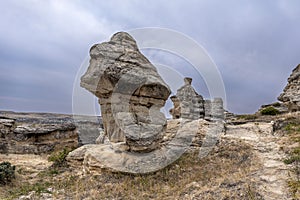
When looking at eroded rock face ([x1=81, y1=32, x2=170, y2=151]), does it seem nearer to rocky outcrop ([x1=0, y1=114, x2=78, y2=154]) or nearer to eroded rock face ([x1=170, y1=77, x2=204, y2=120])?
rocky outcrop ([x1=0, y1=114, x2=78, y2=154])

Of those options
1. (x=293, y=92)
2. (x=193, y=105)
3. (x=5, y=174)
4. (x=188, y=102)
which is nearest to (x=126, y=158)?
(x=5, y=174)

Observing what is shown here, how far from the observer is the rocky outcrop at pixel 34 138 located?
21984 millimetres

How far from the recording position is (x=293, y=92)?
25.2m

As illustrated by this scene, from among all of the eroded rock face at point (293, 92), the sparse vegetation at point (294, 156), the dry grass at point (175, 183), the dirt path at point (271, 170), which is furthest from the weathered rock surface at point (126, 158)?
the eroded rock face at point (293, 92)

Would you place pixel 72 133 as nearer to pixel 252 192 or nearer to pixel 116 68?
pixel 116 68

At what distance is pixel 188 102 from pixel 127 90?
59.5ft

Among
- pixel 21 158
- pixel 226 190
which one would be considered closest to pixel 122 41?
pixel 226 190

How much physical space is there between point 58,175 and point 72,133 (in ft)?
37.1

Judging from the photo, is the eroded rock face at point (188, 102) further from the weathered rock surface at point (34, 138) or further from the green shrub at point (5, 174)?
the green shrub at point (5, 174)

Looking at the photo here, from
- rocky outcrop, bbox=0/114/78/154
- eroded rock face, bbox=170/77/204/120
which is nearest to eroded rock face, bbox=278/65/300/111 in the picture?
eroded rock face, bbox=170/77/204/120

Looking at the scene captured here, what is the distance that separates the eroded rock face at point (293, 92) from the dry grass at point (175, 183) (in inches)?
588

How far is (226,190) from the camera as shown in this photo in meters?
8.12

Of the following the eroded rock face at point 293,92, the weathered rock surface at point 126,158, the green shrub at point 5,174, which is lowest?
the green shrub at point 5,174

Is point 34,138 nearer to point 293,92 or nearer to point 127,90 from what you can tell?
A: point 127,90
